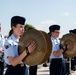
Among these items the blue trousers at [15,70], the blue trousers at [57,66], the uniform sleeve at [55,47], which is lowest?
the blue trousers at [57,66]

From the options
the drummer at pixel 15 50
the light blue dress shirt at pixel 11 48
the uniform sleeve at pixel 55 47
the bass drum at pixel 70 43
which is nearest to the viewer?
the drummer at pixel 15 50

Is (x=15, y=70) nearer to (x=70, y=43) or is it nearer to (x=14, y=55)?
(x=14, y=55)

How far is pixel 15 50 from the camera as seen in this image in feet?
12.0

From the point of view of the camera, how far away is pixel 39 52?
3557 millimetres

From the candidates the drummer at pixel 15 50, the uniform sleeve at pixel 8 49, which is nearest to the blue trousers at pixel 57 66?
the drummer at pixel 15 50

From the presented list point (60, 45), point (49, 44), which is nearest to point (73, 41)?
point (60, 45)

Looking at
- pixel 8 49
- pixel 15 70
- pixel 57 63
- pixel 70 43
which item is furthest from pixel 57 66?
pixel 8 49

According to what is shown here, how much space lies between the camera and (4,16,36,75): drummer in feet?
11.4

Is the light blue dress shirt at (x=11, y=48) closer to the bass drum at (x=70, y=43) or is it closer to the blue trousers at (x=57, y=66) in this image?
the blue trousers at (x=57, y=66)

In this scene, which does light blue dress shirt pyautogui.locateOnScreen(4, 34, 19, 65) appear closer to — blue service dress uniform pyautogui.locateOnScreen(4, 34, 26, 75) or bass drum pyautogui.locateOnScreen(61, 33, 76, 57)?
blue service dress uniform pyautogui.locateOnScreen(4, 34, 26, 75)

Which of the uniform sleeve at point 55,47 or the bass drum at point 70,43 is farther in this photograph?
the bass drum at point 70,43

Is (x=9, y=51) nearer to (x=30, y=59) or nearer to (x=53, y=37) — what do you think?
(x=30, y=59)

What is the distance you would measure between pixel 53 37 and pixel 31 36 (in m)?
2.18

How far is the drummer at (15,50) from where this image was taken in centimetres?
349
